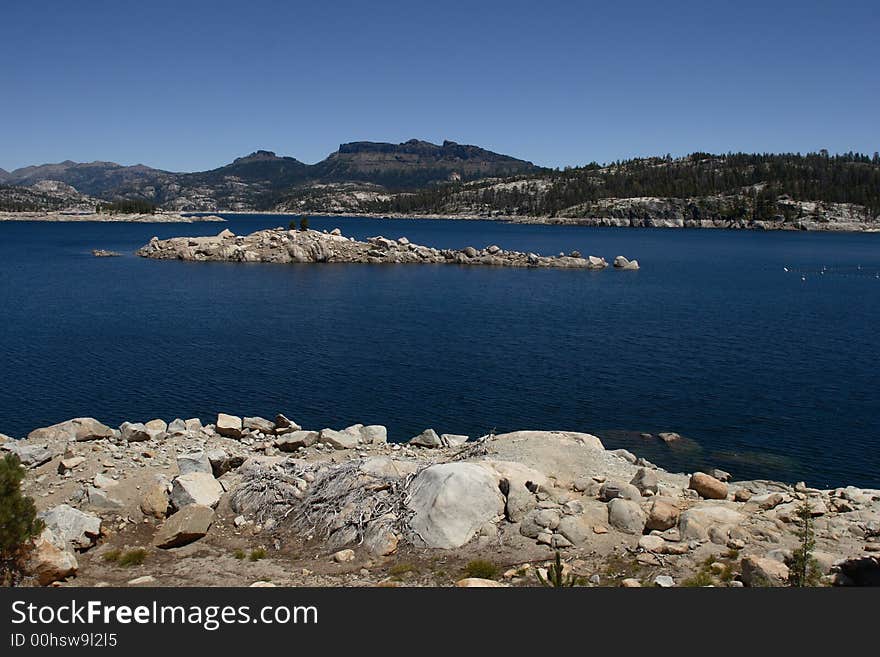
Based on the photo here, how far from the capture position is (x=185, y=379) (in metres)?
44.8

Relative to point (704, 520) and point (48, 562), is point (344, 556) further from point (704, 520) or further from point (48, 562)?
point (704, 520)

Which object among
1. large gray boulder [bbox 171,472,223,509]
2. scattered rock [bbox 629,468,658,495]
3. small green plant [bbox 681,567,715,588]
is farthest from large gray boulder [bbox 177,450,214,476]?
small green plant [bbox 681,567,715,588]

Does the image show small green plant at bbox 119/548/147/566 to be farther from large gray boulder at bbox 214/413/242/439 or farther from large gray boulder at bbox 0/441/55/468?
large gray boulder at bbox 214/413/242/439

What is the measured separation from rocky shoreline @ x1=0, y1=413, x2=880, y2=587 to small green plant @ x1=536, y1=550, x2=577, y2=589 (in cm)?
40

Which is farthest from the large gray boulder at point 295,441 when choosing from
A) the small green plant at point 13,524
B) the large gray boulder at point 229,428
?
the small green plant at point 13,524

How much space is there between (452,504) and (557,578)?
5.23 meters

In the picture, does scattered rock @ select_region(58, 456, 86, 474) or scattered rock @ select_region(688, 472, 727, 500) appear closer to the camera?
scattered rock @ select_region(688, 472, 727, 500)

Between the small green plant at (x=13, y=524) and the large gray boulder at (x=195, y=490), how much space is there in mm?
4524

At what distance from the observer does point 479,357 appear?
52219 millimetres

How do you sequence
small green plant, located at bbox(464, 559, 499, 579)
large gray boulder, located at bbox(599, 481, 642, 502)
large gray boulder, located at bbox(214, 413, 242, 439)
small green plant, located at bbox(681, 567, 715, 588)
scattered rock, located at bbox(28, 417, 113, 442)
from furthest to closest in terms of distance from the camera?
large gray boulder, located at bbox(214, 413, 242, 439) < scattered rock, located at bbox(28, 417, 113, 442) < large gray boulder, located at bbox(599, 481, 642, 502) < small green plant, located at bbox(464, 559, 499, 579) < small green plant, located at bbox(681, 567, 715, 588)

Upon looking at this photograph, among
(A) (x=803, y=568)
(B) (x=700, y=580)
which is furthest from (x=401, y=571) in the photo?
(A) (x=803, y=568)

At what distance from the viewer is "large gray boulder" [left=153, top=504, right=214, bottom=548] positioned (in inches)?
770

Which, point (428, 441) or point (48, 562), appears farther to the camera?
point (428, 441)

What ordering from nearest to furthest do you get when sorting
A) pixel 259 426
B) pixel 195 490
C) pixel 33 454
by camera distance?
pixel 195 490, pixel 33 454, pixel 259 426
